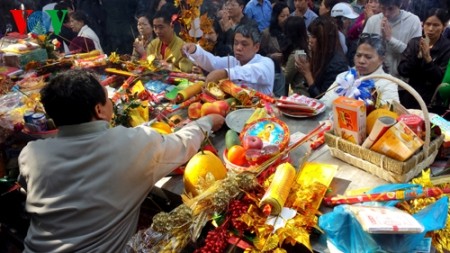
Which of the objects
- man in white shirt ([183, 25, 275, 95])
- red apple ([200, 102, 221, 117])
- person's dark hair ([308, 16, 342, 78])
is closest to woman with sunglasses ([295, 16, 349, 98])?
person's dark hair ([308, 16, 342, 78])

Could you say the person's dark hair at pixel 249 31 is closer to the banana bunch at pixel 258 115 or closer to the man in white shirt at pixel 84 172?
the banana bunch at pixel 258 115

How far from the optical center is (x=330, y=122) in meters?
2.27

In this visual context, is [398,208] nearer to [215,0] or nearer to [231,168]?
[231,168]

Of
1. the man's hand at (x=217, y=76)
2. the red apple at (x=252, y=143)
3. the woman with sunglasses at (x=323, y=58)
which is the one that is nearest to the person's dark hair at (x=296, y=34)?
the woman with sunglasses at (x=323, y=58)

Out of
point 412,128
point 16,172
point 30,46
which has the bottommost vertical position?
point 16,172

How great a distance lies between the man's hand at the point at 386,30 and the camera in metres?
4.06

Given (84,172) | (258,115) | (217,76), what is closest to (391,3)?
(217,76)

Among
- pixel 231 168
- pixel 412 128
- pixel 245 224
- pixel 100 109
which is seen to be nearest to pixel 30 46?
pixel 100 109

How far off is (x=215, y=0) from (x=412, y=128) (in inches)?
200

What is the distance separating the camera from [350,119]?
1.88m

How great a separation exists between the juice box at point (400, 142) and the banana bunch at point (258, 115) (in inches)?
29.8

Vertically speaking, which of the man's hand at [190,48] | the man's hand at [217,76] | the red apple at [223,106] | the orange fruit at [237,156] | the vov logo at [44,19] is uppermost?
the vov logo at [44,19]

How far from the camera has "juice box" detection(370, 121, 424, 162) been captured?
174 centimetres

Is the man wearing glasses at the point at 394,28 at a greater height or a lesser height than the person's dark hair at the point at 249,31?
lesser
